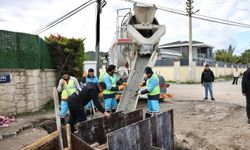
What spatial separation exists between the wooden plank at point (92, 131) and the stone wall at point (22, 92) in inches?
178

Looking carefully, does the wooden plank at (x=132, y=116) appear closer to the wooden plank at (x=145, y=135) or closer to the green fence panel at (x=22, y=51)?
the wooden plank at (x=145, y=135)

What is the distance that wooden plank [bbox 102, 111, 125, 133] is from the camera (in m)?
6.34

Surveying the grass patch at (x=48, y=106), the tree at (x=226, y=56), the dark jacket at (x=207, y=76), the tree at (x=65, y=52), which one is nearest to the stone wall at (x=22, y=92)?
the grass patch at (x=48, y=106)

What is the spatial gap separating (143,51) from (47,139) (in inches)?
199

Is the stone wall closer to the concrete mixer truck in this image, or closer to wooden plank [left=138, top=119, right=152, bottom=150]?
the concrete mixer truck

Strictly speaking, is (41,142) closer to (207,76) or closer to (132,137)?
(132,137)

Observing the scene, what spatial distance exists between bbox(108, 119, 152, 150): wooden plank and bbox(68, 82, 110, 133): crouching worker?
67 centimetres

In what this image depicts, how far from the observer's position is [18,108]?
32.8ft

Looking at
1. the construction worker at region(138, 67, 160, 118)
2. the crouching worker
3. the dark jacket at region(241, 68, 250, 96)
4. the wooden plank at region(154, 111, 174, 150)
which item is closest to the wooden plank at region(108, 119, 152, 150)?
the wooden plank at region(154, 111, 174, 150)

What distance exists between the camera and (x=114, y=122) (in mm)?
6539

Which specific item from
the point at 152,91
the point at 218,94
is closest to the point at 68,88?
the point at 152,91

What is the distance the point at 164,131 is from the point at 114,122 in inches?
43.3

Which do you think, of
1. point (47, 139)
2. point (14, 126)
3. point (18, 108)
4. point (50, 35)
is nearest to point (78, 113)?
point (47, 139)

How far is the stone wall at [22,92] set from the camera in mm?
9547
